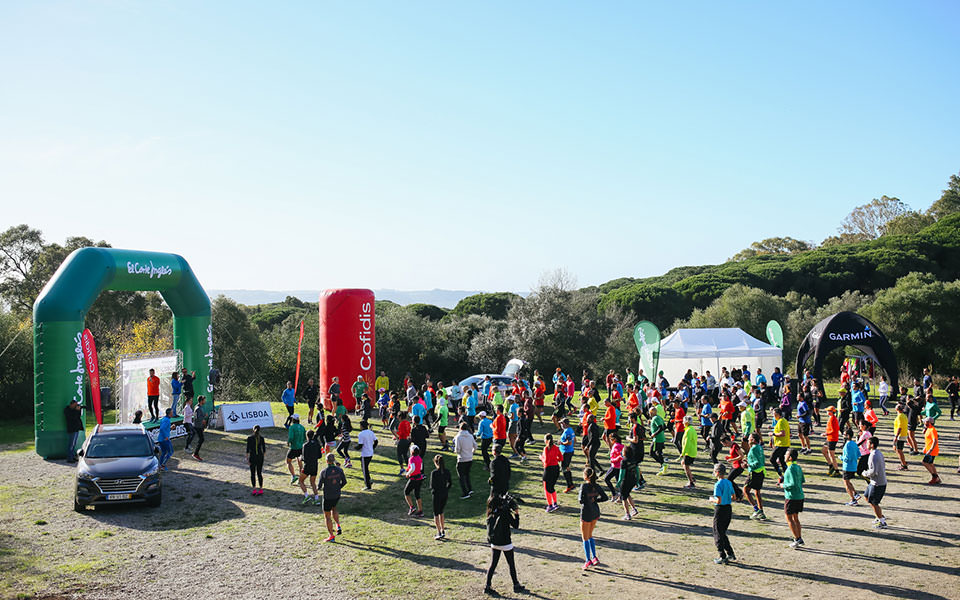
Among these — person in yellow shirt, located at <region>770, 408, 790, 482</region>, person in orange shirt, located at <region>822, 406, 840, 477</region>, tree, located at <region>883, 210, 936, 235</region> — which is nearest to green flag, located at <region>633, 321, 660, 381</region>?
person in orange shirt, located at <region>822, 406, 840, 477</region>

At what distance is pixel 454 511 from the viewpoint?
12867 mm

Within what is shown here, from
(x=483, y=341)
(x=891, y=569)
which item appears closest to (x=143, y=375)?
(x=891, y=569)

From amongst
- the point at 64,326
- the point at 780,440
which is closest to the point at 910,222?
the point at 780,440

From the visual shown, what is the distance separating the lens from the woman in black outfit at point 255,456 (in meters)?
13.6

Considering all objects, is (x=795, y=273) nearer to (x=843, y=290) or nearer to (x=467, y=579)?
(x=843, y=290)

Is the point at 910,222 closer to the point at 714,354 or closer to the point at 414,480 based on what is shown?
the point at 714,354

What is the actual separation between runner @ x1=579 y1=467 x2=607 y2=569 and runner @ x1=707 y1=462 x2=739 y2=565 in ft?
5.50

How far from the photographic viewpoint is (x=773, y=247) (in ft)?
257

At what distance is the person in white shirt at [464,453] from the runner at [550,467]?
4.81ft

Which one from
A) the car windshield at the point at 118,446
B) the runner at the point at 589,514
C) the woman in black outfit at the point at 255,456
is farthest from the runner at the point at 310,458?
the runner at the point at 589,514

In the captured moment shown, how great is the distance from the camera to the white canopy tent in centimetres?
2612

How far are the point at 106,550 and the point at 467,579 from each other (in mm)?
5861

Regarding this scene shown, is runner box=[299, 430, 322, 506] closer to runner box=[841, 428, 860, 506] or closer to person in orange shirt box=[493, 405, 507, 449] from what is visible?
person in orange shirt box=[493, 405, 507, 449]

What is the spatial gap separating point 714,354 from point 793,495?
650 inches
